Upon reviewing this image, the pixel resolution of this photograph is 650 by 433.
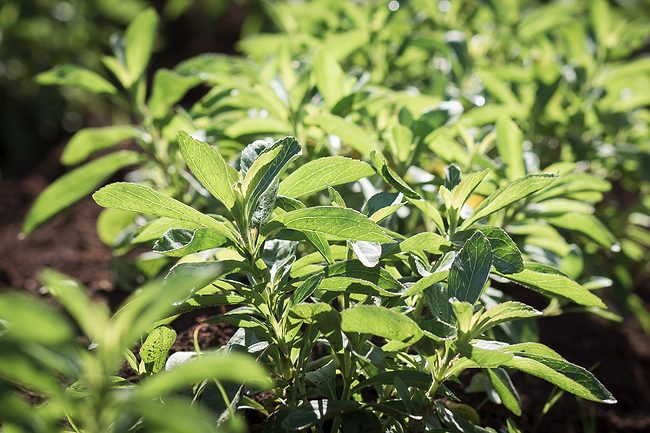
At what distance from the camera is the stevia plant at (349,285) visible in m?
1.29

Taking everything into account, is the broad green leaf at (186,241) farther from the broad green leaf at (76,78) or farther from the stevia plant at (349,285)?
the broad green leaf at (76,78)

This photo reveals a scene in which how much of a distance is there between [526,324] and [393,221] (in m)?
0.40

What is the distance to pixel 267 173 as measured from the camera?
4.43ft

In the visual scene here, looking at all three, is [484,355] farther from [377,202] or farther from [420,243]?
[377,202]

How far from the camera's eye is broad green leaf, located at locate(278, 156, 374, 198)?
4.51 feet

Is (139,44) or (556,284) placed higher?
(139,44)

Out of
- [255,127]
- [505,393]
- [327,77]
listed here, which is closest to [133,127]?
[255,127]

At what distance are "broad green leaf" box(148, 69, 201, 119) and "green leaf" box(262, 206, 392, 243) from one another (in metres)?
0.76

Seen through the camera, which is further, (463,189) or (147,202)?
(463,189)

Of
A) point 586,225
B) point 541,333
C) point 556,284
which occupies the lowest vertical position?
point 541,333

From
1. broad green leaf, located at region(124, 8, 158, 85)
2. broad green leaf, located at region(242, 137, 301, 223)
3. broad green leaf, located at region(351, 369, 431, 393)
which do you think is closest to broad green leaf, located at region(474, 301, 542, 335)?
broad green leaf, located at region(351, 369, 431, 393)

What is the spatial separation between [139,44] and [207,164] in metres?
1.01

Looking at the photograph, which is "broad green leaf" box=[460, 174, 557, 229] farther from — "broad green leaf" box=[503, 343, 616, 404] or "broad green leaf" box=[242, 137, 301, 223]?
"broad green leaf" box=[242, 137, 301, 223]

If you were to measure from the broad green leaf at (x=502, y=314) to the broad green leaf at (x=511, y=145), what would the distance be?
1.92 ft
